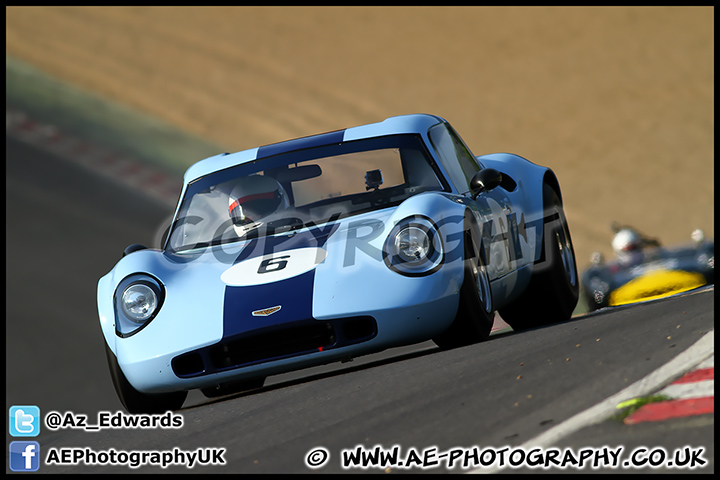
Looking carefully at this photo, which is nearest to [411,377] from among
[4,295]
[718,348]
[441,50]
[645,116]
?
[718,348]

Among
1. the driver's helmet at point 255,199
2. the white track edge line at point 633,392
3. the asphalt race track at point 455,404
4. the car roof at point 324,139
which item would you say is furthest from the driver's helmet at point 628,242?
the white track edge line at point 633,392

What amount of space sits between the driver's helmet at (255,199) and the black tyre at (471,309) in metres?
1.24

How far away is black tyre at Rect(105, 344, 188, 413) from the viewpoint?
5473 mm

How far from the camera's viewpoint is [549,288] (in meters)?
6.80

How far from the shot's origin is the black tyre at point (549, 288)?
6.82 m

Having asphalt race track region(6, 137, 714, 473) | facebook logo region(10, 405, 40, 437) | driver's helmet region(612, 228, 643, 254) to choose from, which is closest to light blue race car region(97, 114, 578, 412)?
asphalt race track region(6, 137, 714, 473)

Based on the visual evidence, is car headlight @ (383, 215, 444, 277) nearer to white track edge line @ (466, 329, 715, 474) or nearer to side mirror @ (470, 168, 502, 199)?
side mirror @ (470, 168, 502, 199)

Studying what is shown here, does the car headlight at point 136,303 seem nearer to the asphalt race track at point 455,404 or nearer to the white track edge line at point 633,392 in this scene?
the asphalt race track at point 455,404

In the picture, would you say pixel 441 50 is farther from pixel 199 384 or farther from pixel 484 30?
pixel 199 384

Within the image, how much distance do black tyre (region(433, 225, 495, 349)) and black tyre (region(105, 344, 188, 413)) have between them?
1516mm

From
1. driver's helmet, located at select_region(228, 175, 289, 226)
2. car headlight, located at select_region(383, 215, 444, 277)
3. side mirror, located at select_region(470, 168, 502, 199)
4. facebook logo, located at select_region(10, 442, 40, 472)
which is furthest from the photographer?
driver's helmet, located at select_region(228, 175, 289, 226)

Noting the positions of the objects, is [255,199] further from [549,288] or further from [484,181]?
[549,288]

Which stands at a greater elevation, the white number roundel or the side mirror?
the side mirror

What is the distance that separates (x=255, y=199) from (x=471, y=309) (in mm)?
1572
